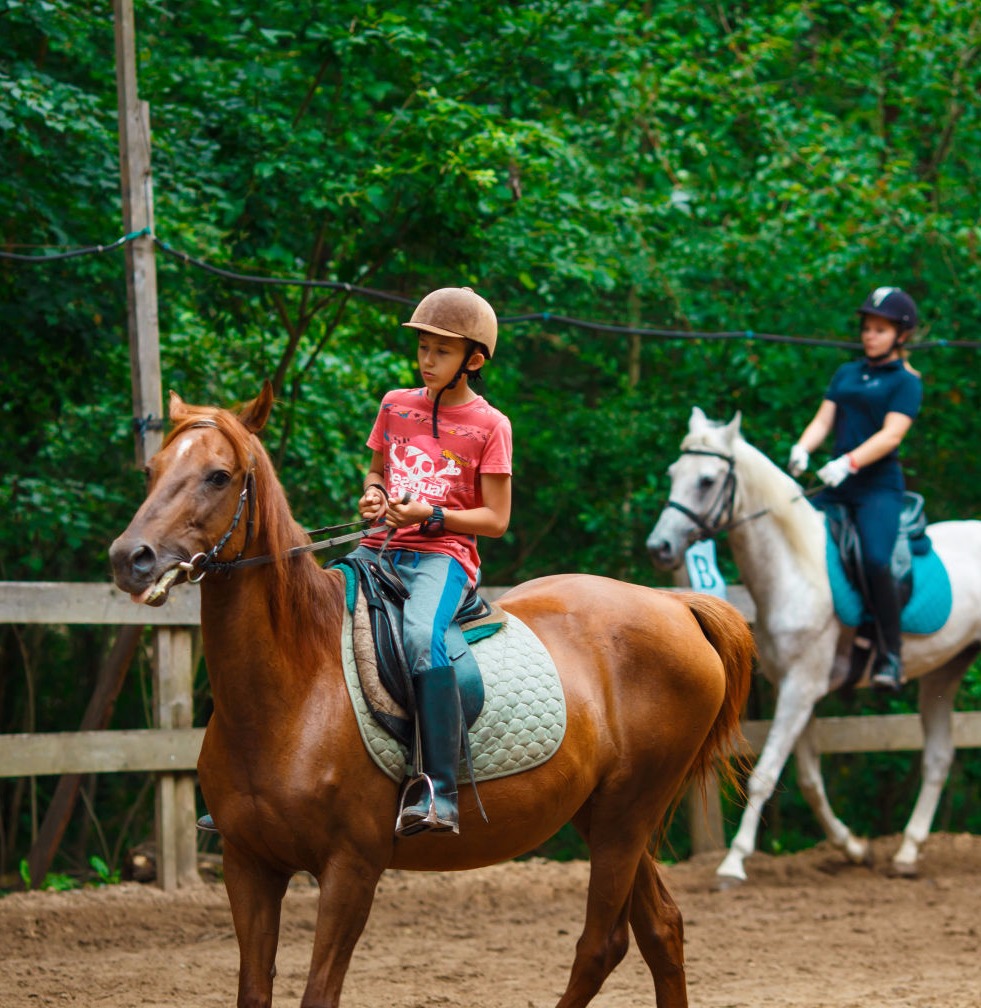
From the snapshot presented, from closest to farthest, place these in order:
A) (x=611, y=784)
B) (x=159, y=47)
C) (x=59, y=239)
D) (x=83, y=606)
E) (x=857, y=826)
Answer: (x=611, y=784) < (x=83, y=606) < (x=59, y=239) < (x=159, y=47) < (x=857, y=826)

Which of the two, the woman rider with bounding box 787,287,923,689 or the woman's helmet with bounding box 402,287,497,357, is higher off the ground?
the woman's helmet with bounding box 402,287,497,357

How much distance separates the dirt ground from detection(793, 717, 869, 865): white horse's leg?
0.18m

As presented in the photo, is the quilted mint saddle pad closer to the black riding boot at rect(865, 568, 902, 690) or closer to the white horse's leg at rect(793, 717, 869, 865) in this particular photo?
the black riding boot at rect(865, 568, 902, 690)

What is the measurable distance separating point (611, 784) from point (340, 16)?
575 cm

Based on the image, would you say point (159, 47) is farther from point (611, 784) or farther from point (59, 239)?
point (611, 784)

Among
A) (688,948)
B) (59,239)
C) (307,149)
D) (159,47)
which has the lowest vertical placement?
(688,948)

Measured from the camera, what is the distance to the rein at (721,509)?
7.52 meters

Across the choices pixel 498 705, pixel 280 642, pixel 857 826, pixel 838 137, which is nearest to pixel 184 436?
pixel 280 642

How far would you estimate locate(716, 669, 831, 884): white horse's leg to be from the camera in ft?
24.3

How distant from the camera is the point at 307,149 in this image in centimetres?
793

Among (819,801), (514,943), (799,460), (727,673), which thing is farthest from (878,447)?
(514,943)

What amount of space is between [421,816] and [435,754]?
0.55 ft

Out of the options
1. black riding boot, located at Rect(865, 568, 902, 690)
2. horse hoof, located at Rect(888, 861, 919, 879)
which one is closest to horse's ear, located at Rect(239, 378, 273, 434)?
black riding boot, located at Rect(865, 568, 902, 690)

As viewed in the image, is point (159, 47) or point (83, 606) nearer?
point (83, 606)
